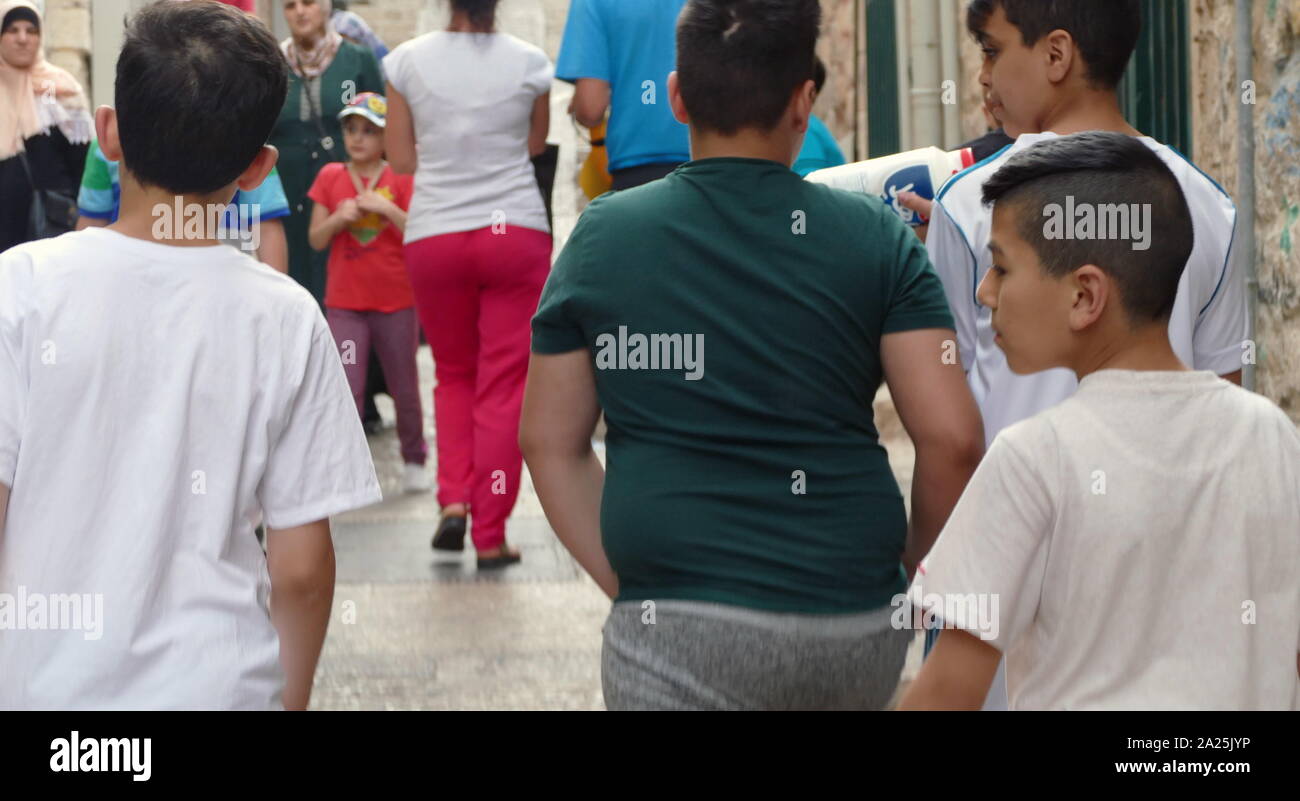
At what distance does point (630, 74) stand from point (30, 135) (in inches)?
125

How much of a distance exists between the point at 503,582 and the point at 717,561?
12.5ft

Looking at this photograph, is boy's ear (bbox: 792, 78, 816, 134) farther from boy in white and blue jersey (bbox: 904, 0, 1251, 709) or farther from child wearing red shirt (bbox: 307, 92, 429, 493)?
child wearing red shirt (bbox: 307, 92, 429, 493)

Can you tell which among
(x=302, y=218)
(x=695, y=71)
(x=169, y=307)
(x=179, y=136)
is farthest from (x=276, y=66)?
(x=302, y=218)

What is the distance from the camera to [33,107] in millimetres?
7594

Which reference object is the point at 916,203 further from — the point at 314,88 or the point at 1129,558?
the point at 314,88

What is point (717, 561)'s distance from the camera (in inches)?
92.4

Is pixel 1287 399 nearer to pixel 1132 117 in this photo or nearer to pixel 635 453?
pixel 1132 117

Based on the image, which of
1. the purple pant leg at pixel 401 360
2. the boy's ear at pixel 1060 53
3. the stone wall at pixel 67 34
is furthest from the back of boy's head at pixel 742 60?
the stone wall at pixel 67 34

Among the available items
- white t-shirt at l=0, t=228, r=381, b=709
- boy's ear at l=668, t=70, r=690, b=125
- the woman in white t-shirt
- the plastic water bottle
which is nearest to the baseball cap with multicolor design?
the woman in white t-shirt

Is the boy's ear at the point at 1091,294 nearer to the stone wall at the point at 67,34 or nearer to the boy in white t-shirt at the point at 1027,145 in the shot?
the boy in white t-shirt at the point at 1027,145

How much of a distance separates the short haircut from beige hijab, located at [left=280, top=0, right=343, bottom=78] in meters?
6.10

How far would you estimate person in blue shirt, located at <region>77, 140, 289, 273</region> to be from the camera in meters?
5.58

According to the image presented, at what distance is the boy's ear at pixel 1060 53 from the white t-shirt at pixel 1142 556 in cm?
99

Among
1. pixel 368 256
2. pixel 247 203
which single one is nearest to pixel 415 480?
pixel 368 256
